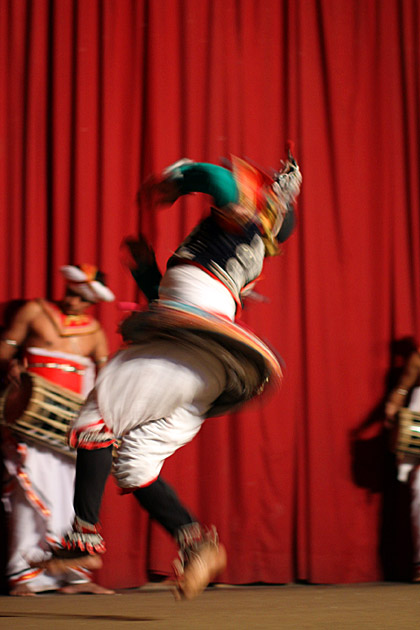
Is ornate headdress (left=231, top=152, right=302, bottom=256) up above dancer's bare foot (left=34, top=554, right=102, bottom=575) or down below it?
above

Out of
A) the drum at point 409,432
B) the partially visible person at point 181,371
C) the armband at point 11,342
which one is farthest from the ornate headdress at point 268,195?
the drum at point 409,432

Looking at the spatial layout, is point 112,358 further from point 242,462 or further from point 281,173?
point 242,462

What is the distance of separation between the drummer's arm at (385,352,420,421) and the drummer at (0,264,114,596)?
52.4 inches

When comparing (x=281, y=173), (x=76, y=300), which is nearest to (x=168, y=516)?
(x=281, y=173)

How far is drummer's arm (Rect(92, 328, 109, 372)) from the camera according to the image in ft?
10.4

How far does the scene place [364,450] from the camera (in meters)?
3.54

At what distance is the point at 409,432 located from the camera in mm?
3279

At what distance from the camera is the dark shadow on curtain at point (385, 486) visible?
11.6 feet

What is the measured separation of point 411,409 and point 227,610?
1.40 metres

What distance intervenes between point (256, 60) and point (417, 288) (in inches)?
53.8

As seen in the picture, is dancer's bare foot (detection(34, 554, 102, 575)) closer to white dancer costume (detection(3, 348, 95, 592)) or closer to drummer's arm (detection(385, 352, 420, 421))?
white dancer costume (detection(3, 348, 95, 592))

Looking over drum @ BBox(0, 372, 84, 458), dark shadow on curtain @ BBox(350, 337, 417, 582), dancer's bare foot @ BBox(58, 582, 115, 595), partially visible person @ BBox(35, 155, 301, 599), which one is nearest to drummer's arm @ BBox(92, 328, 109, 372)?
drum @ BBox(0, 372, 84, 458)

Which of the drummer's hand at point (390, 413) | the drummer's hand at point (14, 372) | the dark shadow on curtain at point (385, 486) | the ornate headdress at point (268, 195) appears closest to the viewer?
the ornate headdress at point (268, 195)

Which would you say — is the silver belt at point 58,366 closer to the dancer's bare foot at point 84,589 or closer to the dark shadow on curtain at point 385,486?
the dancer's bare foot at point 84,589
